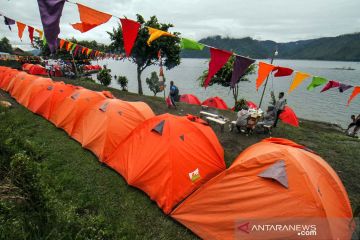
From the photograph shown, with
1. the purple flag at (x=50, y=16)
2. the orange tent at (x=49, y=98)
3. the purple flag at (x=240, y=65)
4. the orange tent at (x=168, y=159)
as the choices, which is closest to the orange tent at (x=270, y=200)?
the orange tent at (x=168, y=159)

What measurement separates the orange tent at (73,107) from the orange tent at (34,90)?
3.04m

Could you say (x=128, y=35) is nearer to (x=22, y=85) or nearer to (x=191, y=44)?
(x=191, y=44)

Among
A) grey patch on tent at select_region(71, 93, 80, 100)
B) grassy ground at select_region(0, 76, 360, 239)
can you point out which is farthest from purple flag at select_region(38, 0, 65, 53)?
grey patch on tent at select_region(71, 93, 80, 100)

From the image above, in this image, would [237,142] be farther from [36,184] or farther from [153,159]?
[36,184]

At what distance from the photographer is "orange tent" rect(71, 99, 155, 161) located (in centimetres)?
905

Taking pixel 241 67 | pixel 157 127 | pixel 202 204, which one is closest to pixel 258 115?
pixel 241 67

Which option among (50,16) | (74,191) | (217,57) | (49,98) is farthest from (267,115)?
(49,98)

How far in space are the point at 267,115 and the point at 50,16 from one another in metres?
11.3

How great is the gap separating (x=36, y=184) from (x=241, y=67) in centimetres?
723

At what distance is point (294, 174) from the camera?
5.41 meters

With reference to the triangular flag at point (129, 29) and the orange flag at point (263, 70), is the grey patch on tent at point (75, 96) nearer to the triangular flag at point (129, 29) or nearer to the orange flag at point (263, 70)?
the triangular flag at point (129, 29)

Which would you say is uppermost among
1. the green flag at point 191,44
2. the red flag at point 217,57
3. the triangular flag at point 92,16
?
the triangular flag at point 92,16

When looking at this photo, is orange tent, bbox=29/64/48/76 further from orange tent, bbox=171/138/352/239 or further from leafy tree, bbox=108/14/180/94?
orange tent, bbox=171/138/352/239

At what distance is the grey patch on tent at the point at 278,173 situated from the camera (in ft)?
17.4
